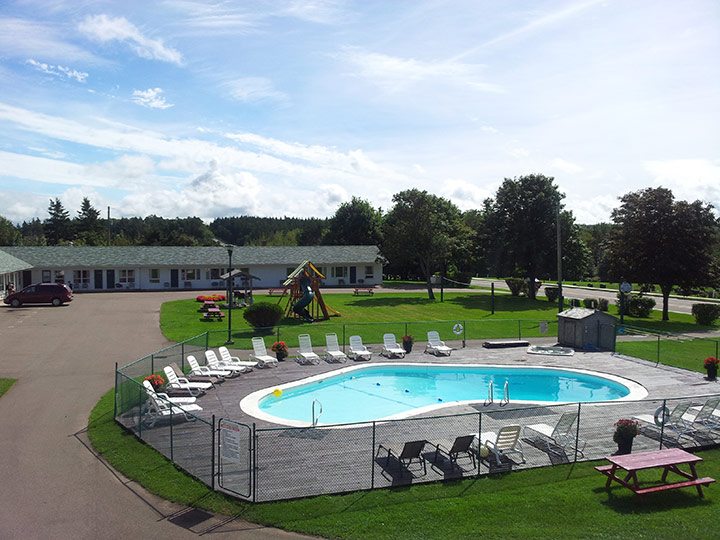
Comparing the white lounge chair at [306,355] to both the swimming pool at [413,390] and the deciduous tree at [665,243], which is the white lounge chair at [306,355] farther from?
the deciduous tree at [665,243]

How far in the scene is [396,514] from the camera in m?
11.0

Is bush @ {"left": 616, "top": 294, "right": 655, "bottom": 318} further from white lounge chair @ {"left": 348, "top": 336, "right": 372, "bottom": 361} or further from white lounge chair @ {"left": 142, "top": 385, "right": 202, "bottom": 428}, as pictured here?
white lounge chair @ {"left": 142, "top": 385, "right": 202, "bottom": 428}

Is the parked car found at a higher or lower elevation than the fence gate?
higher

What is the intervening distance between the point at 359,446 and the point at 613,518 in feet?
19.7

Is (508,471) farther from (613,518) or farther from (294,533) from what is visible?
(294,533)

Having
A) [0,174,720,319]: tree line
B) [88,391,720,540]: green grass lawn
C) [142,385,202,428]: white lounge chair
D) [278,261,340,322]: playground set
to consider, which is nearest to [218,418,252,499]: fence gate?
[88,391,720,540]: green grass lawn

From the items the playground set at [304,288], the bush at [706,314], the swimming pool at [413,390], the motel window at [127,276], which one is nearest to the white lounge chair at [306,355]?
the swimming pool at [413,390]

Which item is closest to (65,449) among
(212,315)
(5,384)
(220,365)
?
(5,384)

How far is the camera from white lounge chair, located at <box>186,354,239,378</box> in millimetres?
21750

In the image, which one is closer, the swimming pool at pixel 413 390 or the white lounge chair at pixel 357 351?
the swimming pool at pixel 413 390

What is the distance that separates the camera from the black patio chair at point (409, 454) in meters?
12.9

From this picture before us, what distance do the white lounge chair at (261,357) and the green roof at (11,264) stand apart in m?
28.2

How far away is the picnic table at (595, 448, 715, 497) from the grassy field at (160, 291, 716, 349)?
676 inches

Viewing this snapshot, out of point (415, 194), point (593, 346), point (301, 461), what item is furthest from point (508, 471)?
point (415, 194)
